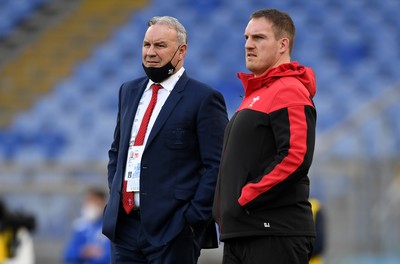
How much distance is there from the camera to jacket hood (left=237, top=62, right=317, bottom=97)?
15.0 feet

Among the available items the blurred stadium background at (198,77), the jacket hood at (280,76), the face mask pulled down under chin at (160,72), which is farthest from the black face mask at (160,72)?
the blurred stadium background at (198,77)

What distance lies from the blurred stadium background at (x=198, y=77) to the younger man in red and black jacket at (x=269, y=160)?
559 cm

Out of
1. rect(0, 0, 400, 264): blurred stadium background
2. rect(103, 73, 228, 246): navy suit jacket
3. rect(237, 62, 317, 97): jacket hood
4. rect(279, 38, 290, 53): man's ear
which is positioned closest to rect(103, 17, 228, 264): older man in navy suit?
rect(103, 73, 228, 246): navy suit jacket

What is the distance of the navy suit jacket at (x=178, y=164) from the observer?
4.85m

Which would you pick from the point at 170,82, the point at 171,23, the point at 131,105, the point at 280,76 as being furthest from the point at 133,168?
the point at 280,76

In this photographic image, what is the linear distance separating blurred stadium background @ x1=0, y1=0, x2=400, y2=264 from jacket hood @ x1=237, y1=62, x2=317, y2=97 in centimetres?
548

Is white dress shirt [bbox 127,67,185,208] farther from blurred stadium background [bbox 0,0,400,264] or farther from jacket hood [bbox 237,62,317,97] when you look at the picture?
blurred stadium background [bbox 0,0,400,264]

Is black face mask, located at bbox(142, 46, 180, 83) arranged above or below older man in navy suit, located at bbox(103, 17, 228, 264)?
above

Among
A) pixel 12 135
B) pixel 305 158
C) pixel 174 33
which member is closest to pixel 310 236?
pixel 305 158

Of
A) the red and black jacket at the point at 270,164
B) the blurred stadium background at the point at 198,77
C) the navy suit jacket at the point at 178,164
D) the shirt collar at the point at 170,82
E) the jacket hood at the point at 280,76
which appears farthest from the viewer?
the blurred stadium background at the point at 198,77

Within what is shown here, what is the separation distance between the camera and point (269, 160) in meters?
4.48

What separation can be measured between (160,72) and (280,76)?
0.73m

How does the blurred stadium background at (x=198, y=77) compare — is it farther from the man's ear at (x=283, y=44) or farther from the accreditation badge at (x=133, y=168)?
the man's ear at (x=283, y=44)

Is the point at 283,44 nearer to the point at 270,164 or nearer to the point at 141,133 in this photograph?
the point at 270,164
